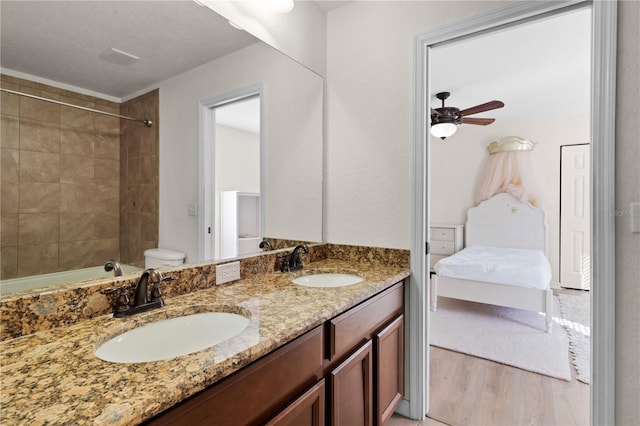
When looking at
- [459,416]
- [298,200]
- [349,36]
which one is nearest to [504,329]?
[459,416]

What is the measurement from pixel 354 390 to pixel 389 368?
38cm

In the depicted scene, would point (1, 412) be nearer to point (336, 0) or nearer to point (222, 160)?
point (222, 160)

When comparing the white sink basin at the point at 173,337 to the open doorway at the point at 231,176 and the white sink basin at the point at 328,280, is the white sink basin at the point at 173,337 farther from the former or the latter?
the white sink basin at the point at 328,280

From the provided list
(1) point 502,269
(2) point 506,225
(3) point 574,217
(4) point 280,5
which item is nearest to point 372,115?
(4) point 280,5

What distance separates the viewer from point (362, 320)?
1.35 meters

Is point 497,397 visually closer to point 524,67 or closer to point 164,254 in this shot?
point 164,254

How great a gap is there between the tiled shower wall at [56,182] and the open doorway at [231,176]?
39 centimetres

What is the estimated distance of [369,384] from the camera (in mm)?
1400

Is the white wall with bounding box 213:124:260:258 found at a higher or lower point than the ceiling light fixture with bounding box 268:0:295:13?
lower

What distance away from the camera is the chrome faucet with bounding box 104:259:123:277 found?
3.49 feet

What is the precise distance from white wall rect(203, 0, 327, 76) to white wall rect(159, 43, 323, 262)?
66mm

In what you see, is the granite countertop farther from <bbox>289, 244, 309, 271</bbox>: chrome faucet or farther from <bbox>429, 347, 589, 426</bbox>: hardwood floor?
<bbox>429, 347, 589, 426</bbox>: hardwood floor

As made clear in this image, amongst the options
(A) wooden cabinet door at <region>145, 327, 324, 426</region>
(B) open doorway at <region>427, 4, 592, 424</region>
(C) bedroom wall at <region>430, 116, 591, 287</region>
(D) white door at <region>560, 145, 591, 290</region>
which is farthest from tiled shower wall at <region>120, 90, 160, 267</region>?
(D) white door at <region>560, 145, 591, 290</region>

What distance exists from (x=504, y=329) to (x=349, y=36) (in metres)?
2.99
